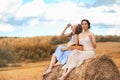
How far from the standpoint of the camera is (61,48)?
8.38 metres

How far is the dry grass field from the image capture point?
1217 cm

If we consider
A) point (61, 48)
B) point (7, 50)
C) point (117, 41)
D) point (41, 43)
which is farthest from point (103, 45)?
point (61, 48)

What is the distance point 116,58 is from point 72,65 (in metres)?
4.85

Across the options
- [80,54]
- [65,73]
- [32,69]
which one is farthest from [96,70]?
[32,69]

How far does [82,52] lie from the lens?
312 inches

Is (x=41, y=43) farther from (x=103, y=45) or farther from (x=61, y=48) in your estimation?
(x=61, y=48)

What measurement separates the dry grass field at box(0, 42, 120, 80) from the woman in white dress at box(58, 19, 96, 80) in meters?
4.14

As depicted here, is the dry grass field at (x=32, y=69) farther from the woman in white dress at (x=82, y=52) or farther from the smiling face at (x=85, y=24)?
the smiling face at (x=85, y=24)

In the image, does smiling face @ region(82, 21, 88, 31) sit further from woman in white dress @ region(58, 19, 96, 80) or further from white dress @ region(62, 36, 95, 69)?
white dress @ region(62, 36, 95, 69)

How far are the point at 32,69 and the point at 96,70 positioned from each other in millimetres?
4791

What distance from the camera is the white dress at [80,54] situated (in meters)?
7.86

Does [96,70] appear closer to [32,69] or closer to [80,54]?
[80,54]

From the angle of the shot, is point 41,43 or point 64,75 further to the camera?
point 41,43

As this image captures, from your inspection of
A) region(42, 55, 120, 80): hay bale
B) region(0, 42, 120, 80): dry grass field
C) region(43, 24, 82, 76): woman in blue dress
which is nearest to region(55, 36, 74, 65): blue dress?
region(43, 24, 82, 76): woman in blue dress
